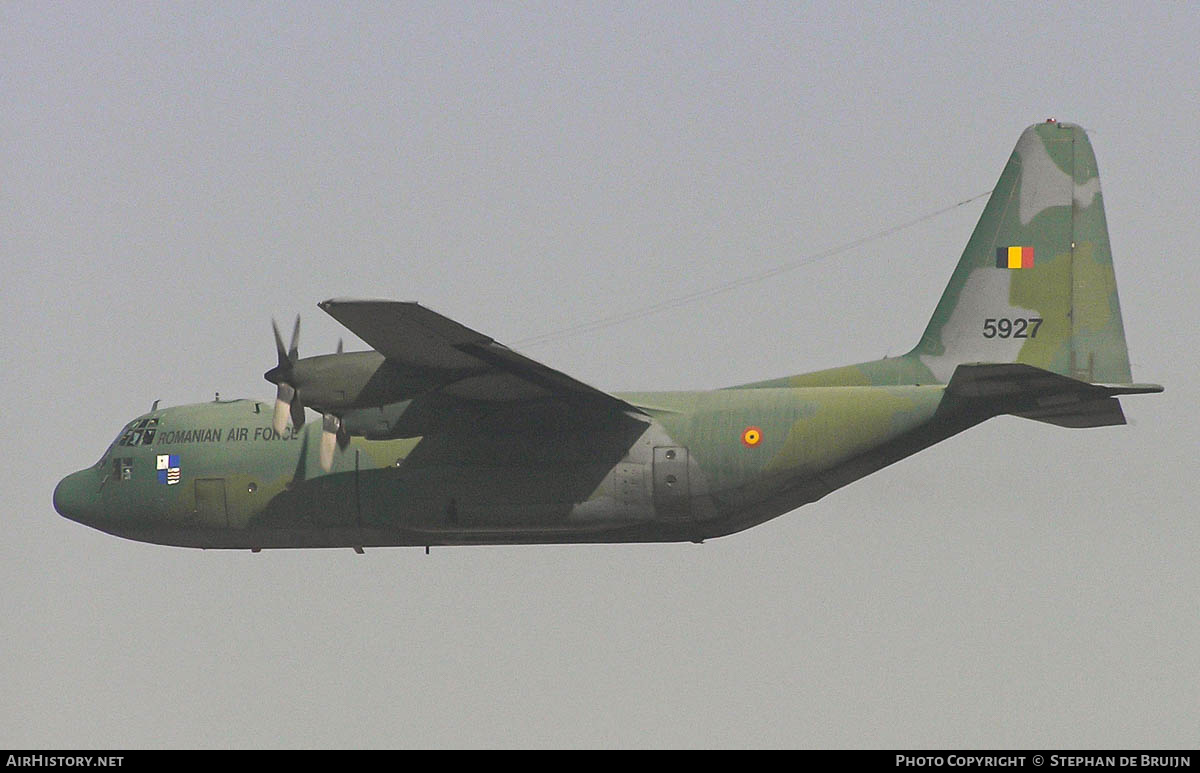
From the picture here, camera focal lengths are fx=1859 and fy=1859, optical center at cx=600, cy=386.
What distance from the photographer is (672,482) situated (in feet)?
79.7

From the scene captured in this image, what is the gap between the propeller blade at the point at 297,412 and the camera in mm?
24109

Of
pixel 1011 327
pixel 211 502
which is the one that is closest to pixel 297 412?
pixel 211 502

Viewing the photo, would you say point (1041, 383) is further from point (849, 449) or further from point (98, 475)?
point (98, 475)

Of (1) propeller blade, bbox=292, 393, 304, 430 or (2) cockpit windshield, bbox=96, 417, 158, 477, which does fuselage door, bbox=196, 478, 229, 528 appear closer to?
(2) cockpit windshield, bbox=96, 417, 158, 477

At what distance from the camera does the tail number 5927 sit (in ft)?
81.3

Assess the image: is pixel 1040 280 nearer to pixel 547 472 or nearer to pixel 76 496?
pixel 547 472

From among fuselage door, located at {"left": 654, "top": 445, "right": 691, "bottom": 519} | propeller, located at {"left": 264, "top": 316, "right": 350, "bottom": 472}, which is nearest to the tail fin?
fuselage door, located at {"left": 654, "top": 445, "right": 691, "bottom": 519}

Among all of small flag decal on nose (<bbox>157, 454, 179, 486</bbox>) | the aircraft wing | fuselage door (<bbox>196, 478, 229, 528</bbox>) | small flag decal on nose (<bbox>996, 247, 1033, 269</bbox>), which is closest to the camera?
the aircraft wing

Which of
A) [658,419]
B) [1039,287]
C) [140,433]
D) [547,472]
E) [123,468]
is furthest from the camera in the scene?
[140,433]

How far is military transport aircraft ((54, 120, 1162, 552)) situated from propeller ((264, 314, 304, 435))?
0.03m

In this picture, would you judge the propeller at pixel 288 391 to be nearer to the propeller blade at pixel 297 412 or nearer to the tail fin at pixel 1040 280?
the propeller blade at pixel 297 412

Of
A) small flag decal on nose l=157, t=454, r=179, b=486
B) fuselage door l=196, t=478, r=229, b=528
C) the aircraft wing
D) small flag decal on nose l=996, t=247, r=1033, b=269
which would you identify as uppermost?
small flag decal on nose l=996, t=247, r=1033, b=269

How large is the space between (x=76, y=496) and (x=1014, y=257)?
13.8m
